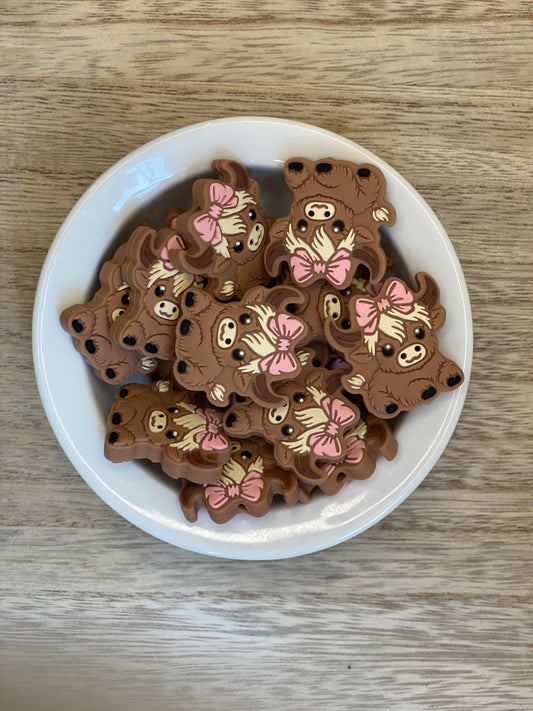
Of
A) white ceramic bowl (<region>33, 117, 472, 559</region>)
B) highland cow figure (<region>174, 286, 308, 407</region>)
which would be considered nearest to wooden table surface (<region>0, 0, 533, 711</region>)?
white ceramic bowl (<region>33, 117, 472, 559</region>)

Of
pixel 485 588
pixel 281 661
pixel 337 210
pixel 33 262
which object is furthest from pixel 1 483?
pixel 485 588

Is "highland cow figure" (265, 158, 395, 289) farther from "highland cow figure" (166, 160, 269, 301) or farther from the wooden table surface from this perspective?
the wooden table surface

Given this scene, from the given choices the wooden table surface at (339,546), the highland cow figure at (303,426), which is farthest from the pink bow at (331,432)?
the wooden table surface at (339,546)

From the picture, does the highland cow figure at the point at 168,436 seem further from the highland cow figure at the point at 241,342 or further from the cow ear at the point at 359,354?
the cow ear at the point at 359,354

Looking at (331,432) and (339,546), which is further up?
(331,432)

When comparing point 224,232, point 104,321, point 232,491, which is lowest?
point 232,491

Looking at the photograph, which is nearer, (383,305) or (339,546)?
(383,305)

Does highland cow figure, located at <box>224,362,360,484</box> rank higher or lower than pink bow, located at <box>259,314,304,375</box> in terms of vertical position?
lower

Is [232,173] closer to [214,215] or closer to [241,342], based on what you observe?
[214,215]

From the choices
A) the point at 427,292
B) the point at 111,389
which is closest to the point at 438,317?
the point at 427,292
